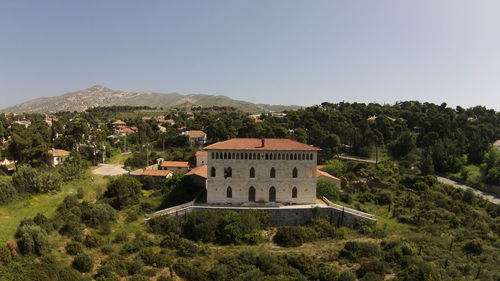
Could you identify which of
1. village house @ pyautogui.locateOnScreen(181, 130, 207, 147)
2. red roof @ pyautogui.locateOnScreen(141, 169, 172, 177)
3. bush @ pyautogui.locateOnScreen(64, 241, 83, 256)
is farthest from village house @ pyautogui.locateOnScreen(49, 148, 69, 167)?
village house @ pyautogui.locateOnScreen(181, 130, 207, 147)

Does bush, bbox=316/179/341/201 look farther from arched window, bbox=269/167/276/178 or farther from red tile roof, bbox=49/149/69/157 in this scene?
red tile roof, bbox=49/149/69/157

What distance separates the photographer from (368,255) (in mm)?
28641

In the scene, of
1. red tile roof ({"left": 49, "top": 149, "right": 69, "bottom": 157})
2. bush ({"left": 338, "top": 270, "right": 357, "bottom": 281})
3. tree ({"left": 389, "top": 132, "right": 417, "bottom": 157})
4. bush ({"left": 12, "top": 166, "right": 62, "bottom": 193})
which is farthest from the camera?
tree ({"left": 389, "top": 132, "right": 417, "bottom": 157})

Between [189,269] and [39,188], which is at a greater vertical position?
[39,188]

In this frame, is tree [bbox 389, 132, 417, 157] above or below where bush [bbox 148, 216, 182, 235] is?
above

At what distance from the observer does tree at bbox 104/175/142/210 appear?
119 feet

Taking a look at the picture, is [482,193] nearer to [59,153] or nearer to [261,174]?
[261,174]

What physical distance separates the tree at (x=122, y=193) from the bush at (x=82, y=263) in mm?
10896

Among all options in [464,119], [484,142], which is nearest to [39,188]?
[484,142]

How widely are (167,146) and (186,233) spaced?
41.1 meters

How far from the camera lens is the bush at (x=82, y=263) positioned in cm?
2519

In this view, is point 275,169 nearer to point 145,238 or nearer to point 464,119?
point 145,238

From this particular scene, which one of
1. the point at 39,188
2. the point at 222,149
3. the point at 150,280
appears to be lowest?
the point at 150,280

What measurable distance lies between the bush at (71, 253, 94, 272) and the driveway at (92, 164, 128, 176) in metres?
22.1
